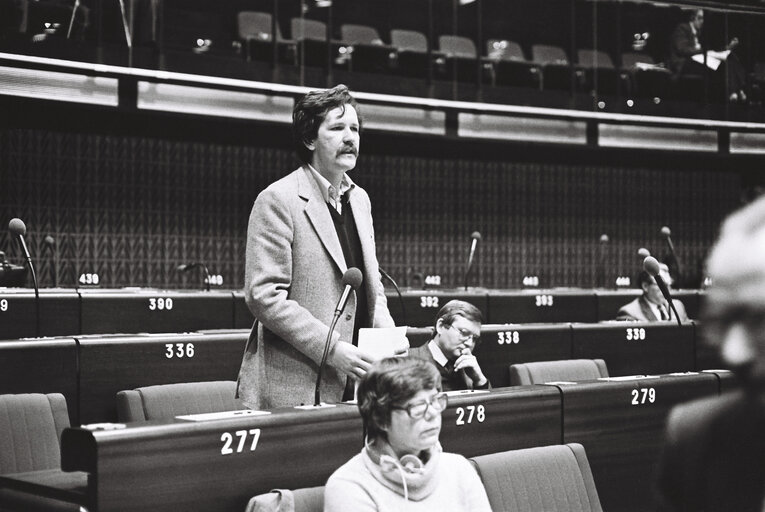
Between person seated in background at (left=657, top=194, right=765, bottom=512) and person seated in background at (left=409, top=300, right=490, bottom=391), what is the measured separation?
394 centimetres

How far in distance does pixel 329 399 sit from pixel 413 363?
1.84 ft

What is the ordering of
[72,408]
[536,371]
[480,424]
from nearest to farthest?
1. [480,424]
2. [72,408]
3. [536,371]

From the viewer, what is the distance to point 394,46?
1094 centimetres

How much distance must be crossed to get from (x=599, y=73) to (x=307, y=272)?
953cm

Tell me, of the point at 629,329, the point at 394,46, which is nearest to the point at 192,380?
the point at 629,329

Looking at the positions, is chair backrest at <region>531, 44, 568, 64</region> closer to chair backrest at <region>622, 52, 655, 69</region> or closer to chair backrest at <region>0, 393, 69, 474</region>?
chair backrest at <region>622, 52, 655, 69</region>

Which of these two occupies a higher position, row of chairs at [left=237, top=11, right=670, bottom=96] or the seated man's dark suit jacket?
row of chairs at [left=237, top=11, right=670, bottom=96]

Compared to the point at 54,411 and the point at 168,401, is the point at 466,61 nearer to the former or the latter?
the point at 168,401

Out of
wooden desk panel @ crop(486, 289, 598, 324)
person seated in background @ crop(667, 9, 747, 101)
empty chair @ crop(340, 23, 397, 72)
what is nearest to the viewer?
wooden desk panel @ crop(486, 289, 598, 324)

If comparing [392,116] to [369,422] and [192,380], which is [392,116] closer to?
[192,380]

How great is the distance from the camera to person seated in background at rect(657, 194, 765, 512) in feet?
2.11

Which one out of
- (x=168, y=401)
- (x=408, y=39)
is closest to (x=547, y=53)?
(x=408, y=39)

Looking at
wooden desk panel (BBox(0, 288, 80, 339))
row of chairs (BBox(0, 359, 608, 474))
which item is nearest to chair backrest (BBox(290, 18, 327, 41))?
wooden desk panel (BBox(0, 288, 80, 339))

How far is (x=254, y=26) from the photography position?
10477mm
